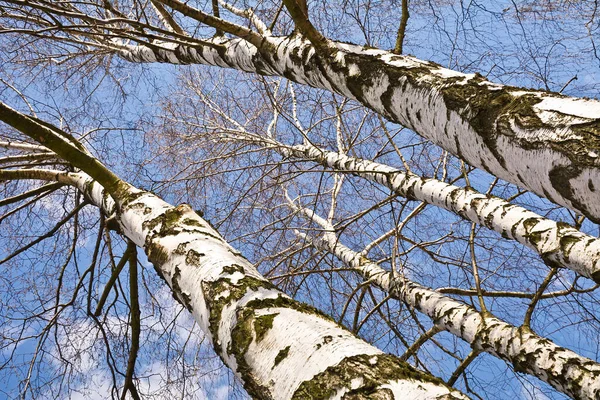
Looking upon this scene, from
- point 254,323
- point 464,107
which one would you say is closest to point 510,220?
point 464,107

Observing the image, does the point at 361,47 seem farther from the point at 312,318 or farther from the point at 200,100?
the point at 200,100

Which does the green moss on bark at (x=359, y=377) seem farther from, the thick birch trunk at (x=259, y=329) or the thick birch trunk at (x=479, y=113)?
the thick birch trunk at (x=479, y=113)

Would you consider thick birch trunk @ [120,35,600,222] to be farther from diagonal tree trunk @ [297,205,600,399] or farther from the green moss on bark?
diagonal tree trunk @ [297,205,600,399]

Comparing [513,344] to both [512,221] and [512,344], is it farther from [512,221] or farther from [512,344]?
[512,221]

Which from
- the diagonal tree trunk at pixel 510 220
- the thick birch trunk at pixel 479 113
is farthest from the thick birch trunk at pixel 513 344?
the thick birch trunk at pixel 479 113

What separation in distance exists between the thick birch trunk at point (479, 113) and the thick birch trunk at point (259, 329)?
0.56m

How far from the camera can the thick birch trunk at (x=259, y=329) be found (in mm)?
940

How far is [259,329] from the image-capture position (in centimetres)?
119

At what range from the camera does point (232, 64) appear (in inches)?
97.6

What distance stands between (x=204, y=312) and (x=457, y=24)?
2175 millimetres

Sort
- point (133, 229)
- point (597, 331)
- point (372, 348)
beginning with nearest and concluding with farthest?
point (372, 348)
point (133, 229)
point (597, 331)

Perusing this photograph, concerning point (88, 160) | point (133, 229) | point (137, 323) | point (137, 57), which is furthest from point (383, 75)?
point (137, 57)

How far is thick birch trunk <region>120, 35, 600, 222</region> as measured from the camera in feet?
3.47

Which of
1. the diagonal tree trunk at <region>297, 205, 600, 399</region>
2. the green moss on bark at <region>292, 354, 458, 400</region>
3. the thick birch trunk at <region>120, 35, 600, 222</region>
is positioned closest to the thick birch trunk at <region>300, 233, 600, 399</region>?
the diagonal tree trunk at <region>297, 205, 600, 399</region>
